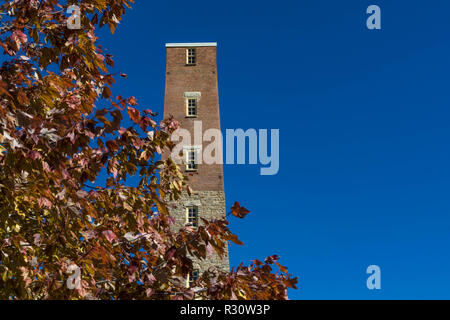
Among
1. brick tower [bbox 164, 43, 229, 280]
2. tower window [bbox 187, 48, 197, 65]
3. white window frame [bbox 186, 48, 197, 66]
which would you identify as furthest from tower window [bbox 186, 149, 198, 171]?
tower window [bbox 187, 48, 197, 65]

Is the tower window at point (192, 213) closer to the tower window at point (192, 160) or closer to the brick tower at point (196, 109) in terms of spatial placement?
the brick tower at point (196, 109)

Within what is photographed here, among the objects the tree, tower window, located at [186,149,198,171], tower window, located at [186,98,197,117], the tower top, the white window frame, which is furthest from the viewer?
the tower top

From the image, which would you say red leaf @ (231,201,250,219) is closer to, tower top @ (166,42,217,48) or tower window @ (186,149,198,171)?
tower window @ (186,149,198,171)

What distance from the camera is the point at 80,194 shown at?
169 inches

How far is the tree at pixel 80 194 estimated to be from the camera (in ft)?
13.6

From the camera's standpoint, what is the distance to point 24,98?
4391 mm

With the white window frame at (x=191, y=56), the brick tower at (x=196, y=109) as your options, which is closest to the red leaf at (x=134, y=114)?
the brick tower at (x=196, y=109)

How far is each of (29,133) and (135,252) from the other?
224 centimetres

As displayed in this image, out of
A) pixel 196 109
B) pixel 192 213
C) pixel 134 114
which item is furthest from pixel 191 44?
pixel 134 114

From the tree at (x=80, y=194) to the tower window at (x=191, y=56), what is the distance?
2856 centimetres

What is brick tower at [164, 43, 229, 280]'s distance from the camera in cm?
2950

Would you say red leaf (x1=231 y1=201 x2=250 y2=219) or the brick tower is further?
the brick tower
